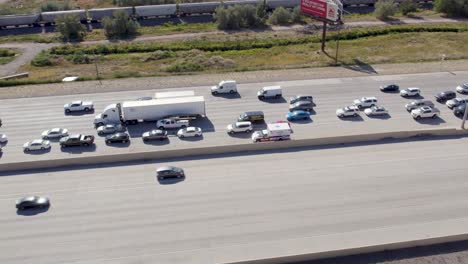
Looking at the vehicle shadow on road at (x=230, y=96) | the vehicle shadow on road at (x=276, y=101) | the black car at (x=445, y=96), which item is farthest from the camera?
the vehicle shadow on road at (x=230, y=96)

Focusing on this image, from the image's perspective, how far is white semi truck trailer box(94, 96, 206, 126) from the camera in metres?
46.8

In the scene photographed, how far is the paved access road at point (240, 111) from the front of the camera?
4359 centimetres

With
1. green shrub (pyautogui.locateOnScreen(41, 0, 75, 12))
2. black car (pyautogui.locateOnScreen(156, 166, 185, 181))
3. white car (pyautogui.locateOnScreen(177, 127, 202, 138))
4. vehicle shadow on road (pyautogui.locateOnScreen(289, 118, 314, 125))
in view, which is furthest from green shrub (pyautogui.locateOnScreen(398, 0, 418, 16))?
black car (pyautogui.locateOnScreen(156, 166, 185, 181))

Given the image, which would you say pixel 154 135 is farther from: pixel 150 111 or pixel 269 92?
pixel 269 92

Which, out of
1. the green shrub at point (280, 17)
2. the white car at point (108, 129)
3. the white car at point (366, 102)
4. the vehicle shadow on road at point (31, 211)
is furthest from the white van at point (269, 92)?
the green shrub at point (280, 17)

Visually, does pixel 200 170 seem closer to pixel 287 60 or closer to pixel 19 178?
pixel 19 178

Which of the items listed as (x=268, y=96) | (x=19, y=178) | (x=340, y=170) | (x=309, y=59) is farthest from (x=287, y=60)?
(x=19, y=178)

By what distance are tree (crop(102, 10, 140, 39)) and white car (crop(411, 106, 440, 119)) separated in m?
54.9

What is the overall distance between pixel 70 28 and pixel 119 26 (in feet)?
28.1

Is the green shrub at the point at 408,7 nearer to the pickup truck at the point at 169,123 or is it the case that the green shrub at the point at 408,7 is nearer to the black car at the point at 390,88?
the black car at the point at 390,88

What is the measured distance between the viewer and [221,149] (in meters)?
40.7

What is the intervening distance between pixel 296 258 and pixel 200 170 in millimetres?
13074

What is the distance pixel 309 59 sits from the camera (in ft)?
224

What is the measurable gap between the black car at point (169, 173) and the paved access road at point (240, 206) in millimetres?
640
